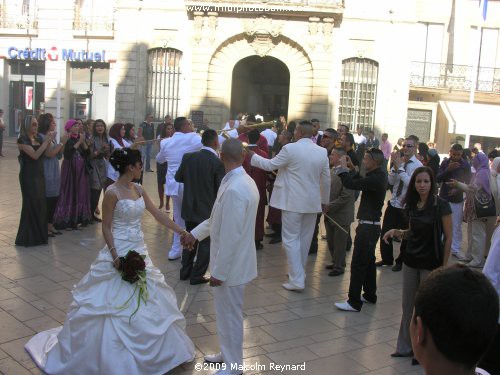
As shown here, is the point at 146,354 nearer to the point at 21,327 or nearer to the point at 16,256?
the point at 21,327

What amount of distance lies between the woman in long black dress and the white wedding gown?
350cm

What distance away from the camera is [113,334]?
4344 mm

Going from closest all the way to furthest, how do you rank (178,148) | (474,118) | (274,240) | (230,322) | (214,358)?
(230,322), (214,358), (178,148), (274,240), (474,118)

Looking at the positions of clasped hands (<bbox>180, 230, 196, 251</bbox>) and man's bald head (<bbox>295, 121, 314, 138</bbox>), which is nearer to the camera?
clasped hands (<bbox>180, 230, 196, 251</bbox>)

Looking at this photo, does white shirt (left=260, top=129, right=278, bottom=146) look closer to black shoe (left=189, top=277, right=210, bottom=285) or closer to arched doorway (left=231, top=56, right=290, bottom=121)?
black shoe (left=189, top=277, right=210, bottom=285)

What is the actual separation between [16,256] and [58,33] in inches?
681

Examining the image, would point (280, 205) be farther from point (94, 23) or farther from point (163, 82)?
point (94, 23)

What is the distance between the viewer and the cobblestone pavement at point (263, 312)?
489 centimetres

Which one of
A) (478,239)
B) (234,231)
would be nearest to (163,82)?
(478,239)

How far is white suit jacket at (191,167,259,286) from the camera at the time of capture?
4.34 metres

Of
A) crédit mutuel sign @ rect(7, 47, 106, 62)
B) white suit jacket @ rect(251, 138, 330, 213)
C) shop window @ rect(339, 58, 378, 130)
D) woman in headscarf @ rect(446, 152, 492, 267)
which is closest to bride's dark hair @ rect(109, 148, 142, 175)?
white suit jacket @ rect(251, 138, 330, 213)

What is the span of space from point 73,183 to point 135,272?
5.06m

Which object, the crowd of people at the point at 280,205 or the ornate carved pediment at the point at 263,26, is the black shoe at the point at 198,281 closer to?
the crowd of people at the point at 280,205

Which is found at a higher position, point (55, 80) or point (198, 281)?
point (55, 80)
